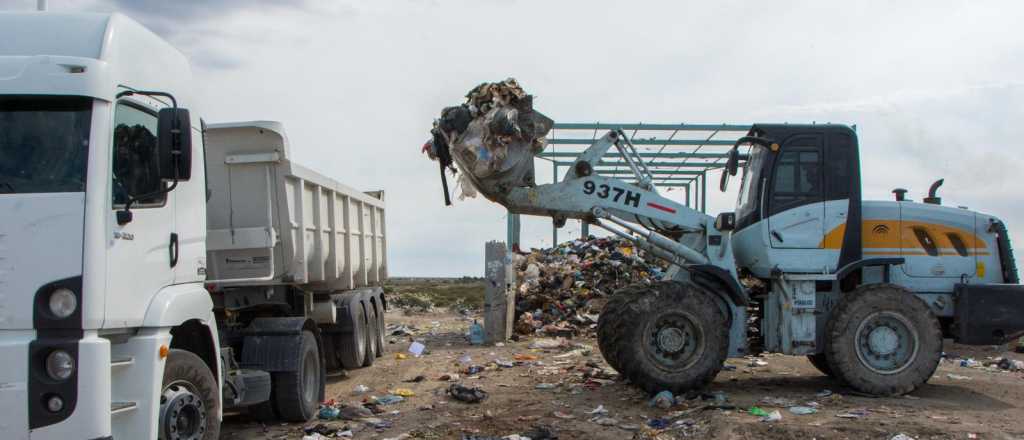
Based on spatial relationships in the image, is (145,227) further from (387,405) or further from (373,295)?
(373,295)

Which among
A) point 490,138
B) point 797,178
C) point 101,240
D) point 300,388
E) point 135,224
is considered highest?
point 490,138

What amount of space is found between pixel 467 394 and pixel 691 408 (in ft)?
7.50

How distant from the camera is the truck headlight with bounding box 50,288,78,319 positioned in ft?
13.7

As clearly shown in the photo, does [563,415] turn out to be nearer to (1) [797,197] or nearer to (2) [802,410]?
(2) [802,410]

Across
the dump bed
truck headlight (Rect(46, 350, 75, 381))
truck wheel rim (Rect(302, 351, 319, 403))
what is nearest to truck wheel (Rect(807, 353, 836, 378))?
truck wheel rim (Rect(302, 351, 319, 403))

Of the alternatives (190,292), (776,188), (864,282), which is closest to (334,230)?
(190,292)

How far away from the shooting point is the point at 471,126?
780 cm

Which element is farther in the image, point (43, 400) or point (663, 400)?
point (663, 400)

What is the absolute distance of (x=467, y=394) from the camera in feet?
27.6

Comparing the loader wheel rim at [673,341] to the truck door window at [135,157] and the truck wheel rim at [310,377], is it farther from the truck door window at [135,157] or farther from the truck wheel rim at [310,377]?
the truck door window at [135,157]

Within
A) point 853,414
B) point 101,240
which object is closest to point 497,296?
point 853,414

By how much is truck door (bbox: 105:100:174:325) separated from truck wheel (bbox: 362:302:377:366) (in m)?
6.48

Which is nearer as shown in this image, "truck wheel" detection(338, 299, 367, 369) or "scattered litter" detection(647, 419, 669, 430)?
"scattered litter" detection(647, 419, 669, 430)

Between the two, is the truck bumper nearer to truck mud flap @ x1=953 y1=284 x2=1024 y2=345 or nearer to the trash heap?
truck mud flap @ x1=953 y1=284 x2=1024 y2=345
